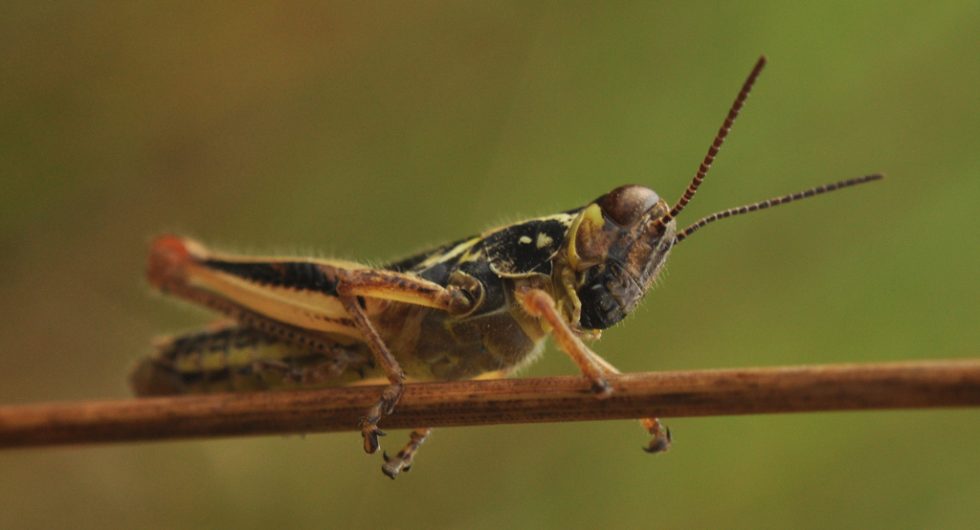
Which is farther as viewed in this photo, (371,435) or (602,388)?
(371,435)

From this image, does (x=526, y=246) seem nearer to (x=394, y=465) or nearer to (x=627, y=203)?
(x=627, y=203)

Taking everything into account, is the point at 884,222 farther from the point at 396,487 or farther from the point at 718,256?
the point at 396,487

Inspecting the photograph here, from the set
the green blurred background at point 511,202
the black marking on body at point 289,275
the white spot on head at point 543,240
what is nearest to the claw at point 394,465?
the black marking on body at point 289,275

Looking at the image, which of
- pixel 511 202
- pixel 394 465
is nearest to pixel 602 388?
pixel 394 465

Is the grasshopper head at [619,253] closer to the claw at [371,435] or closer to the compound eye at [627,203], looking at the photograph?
the compound eye at [627,203]

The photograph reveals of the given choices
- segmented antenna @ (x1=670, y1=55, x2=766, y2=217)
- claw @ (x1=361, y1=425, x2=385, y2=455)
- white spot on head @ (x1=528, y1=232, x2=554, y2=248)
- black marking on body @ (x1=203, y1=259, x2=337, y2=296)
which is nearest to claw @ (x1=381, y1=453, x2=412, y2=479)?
claw @ (x1=361, y1=425, x2=385, y2=455)

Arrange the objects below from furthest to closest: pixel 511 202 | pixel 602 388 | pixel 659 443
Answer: pixel 511 202, pixel 659 443, pixel 602 388

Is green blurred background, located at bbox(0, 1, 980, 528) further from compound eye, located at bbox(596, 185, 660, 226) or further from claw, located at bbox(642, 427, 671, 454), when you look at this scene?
compound eye, located at bbox(596, 185, 660, 226)
